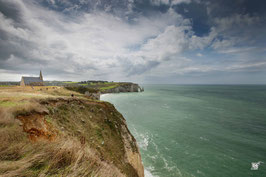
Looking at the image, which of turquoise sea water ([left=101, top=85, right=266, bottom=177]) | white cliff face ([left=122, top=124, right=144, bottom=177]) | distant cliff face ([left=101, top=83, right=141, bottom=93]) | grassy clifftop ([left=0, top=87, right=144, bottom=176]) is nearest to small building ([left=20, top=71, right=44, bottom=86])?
grassy clifftop ([left=0, top=87, right=144, bottom=176])

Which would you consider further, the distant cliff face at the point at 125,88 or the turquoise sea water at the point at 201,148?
the distant cliff face at the point at 125,88

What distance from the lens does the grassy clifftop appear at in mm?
4703

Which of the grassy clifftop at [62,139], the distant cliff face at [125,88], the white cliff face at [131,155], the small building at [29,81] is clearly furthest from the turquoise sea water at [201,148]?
the distant cliff face at [125,88]

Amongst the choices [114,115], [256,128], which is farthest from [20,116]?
[256,128]

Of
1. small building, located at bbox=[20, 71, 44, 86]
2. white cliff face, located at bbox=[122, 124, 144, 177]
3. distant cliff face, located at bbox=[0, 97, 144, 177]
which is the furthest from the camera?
small building, located at bbox=[20, 71, 44, 86]

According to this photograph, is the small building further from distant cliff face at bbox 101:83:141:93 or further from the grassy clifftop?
distant cliff face at bbox 101:83:141:93

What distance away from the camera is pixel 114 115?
1972 cm

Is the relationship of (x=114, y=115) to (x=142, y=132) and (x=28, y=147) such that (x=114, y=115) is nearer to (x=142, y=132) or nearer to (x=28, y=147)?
(x=142, y=132)

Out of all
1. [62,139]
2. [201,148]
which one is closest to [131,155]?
[62,139]

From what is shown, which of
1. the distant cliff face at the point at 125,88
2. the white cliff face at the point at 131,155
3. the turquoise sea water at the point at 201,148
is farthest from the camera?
the distant cliff face at the point at 125,88

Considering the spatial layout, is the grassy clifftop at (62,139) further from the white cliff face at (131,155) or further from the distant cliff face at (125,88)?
the distant cliff face at (125,88)

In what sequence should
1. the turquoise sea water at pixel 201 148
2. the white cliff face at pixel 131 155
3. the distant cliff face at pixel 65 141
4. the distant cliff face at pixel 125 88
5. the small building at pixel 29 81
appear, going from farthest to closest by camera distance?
the distant cliff face at pixel 125 88
the small building at pixel 29 81
the turquoise sea water at pixel 201 148
the white cliff face at pixel 131 155
the distant cliff face at pixel 65 141

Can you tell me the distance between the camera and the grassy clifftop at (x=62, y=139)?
470 cm

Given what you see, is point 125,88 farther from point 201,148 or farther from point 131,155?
point 131,155
